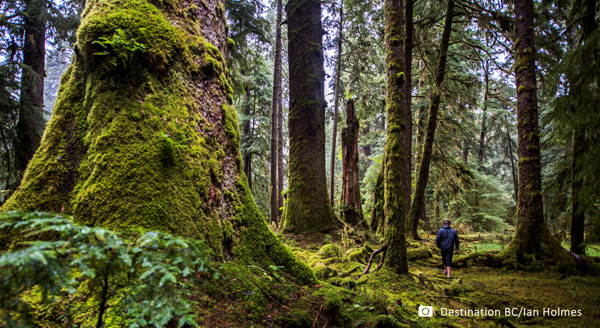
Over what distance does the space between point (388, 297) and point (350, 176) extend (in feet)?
23.1

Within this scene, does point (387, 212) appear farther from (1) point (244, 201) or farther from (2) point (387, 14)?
(2) point (387, 14)

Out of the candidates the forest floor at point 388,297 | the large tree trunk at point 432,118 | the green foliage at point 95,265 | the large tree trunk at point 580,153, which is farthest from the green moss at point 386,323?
the large tree trunk at point 432,118

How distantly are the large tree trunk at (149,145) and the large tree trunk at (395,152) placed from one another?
7.52 ft

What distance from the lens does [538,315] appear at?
13.6ft

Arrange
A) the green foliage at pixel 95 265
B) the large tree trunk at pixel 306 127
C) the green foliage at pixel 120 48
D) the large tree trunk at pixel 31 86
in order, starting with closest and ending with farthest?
1. the green foliage at pixel 95 265
2. the green foliage at pixel 120 48
3. the large tree trunk at pixel 306 127
4. the large tree trunk at pixel 31 86

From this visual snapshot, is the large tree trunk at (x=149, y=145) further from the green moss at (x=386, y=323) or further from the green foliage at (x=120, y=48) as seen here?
the green moss at (x=386, y=323)

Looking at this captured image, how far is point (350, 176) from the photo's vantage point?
428 inches

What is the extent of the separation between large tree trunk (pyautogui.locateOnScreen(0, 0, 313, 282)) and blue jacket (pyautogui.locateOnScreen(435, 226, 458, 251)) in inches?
189

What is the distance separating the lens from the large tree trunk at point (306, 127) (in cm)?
869

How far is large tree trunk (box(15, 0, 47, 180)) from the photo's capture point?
9.38 m

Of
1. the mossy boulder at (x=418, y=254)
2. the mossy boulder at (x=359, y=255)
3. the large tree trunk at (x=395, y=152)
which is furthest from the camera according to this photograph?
the mossy boulder at (x=418, y=254)

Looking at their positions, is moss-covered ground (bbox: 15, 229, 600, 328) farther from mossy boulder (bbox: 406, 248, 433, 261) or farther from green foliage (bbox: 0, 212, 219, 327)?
green foliage (bbox: 0, 212, 219, 327)

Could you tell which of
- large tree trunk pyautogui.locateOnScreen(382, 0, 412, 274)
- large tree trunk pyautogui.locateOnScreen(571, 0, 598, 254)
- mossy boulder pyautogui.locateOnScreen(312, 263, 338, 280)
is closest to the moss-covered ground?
A: mossy boulder pyautogui.locateOnScreen(312, 263, 338, 280)

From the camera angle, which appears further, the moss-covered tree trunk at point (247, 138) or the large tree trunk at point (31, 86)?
the moss-covered tree trunk at point (247, 138)
